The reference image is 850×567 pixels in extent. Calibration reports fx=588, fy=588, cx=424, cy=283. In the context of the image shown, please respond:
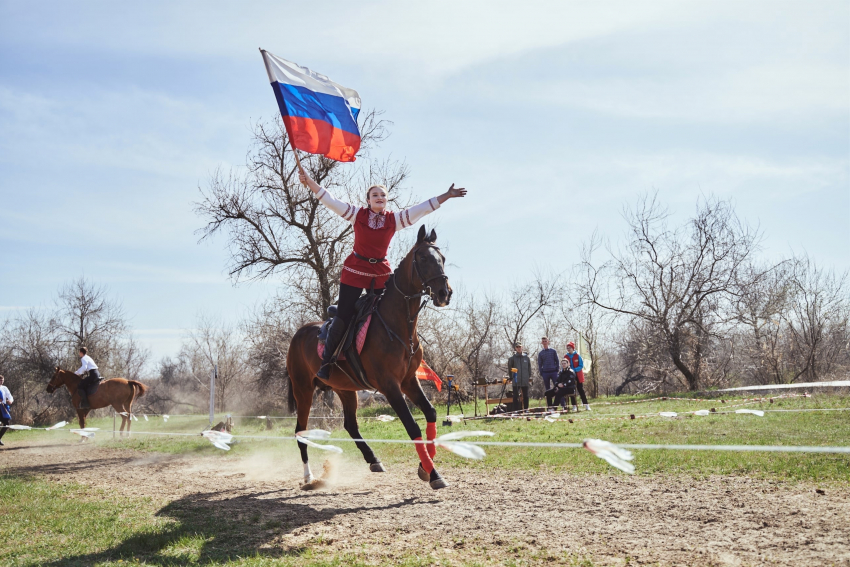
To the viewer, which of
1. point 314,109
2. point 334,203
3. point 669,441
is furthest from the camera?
point 669,441

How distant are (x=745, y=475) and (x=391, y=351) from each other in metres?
4.31

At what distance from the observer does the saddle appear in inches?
275

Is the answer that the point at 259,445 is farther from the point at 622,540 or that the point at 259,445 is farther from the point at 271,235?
the point at 622,540

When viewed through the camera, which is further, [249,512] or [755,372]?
[755,372]

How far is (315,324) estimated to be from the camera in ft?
29.2

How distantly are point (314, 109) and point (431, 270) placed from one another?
307cm

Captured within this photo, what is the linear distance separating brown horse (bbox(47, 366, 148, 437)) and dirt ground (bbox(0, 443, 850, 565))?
36.0 ft

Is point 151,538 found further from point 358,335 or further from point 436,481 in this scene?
point 358,335

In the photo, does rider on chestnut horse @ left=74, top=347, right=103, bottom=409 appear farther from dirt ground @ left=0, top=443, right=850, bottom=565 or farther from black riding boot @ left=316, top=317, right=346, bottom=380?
black riding boot @ left=316, top=317, right=346, bottom=380

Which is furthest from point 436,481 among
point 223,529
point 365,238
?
point 365,238

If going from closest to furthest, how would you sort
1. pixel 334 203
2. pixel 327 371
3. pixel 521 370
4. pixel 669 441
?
pixel 334 203
pixel 327 371
pixel 669 441
pixel 521 370

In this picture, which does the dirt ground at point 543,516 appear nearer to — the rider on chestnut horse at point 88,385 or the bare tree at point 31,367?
the rider on chestnut horse at point 88,385

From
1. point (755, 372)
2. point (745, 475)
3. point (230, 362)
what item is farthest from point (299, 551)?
point (230, 362)

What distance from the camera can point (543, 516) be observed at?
554 cm
